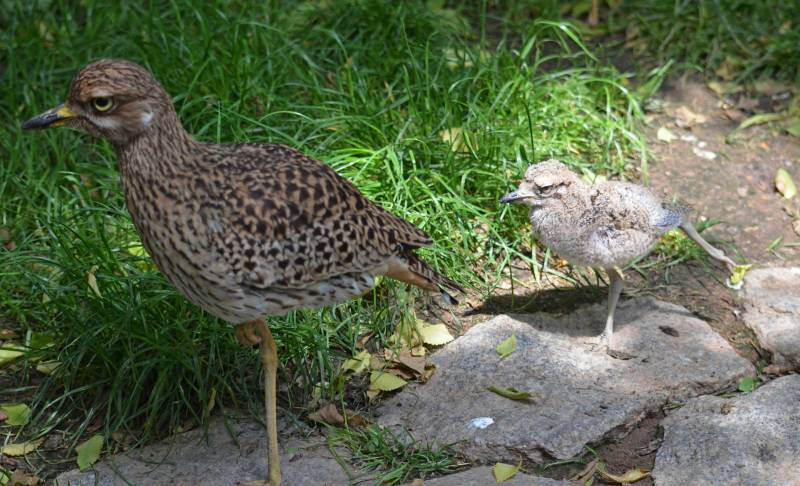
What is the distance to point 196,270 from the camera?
3680 mm

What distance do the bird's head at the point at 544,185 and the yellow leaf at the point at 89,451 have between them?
2.06 meters

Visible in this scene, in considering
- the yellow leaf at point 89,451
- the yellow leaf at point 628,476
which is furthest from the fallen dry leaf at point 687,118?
the yellow leaf at point 89,451

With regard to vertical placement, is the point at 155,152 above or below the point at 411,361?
above

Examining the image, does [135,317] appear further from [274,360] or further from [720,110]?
[720,110]

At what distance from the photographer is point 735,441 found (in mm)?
3951

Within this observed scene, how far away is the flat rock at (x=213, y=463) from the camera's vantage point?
4.07 m

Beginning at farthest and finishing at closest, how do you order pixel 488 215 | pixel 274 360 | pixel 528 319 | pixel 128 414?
1. pixel 488 215
2. pixel 528 319
3. pixel 128 414
4. pixel 274 360

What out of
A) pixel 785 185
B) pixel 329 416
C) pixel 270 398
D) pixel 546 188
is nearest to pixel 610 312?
pixel 546 188

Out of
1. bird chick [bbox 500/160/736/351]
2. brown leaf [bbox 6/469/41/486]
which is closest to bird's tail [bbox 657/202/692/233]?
bird chick [bbox 500/160/736/351]

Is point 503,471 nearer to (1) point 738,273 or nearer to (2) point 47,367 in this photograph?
(1) point 738,273

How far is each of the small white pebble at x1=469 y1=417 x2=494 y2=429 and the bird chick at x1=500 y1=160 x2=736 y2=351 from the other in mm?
734

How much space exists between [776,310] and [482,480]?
1.81 m

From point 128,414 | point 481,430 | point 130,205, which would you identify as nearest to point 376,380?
point 481,430

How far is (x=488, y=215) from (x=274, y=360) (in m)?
1.70
